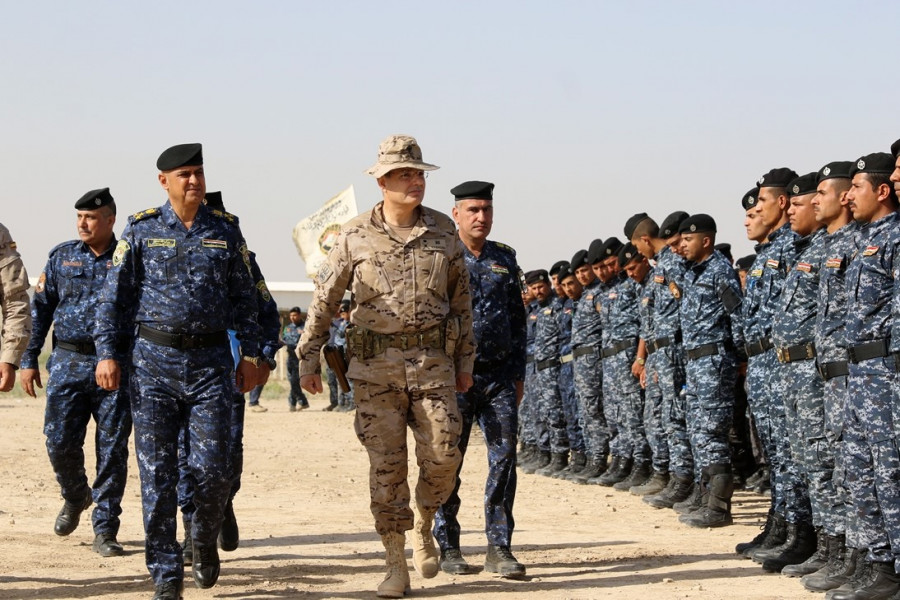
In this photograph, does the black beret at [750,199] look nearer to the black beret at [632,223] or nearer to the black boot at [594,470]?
the black beret at [632,223]

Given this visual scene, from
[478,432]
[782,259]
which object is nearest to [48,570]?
[782,259]

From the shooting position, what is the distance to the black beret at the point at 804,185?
29.1ft

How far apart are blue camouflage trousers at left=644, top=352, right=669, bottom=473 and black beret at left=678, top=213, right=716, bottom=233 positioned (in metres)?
1.54

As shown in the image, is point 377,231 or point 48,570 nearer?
point 377,231

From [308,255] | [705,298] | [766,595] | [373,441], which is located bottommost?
[766,595]

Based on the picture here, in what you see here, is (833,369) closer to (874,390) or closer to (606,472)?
(874,390)

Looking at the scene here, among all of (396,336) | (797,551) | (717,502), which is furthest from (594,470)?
(396,336)

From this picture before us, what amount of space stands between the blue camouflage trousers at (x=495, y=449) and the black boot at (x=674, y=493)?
13.5ft

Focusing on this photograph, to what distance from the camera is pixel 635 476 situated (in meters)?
14.0

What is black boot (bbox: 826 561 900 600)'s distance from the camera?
279 inches

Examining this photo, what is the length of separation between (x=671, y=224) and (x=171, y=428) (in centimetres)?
667

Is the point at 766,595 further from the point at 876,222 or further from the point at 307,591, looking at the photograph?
the point at 307,591

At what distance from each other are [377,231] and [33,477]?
9.40 meters

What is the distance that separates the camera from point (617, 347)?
14258mm
